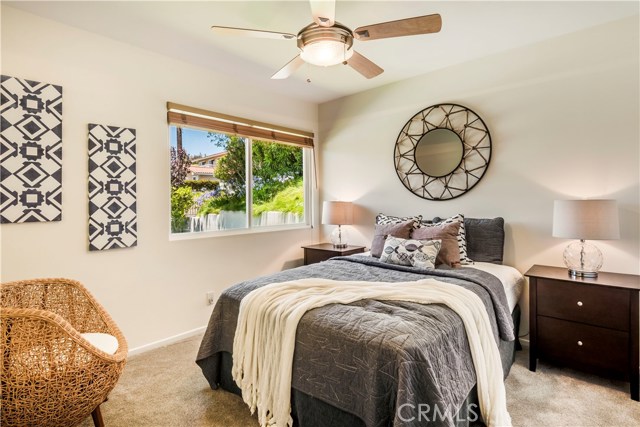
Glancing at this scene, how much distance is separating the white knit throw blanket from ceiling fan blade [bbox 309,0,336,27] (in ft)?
4.73

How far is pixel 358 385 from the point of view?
4.73 ft

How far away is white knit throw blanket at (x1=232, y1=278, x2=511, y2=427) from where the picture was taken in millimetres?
1649

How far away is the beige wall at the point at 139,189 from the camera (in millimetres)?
2310

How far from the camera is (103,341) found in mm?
1810

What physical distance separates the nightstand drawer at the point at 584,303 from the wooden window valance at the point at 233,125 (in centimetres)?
289

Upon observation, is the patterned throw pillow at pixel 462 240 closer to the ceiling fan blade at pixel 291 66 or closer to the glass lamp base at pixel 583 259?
the glass lamp base at pixel 583 259

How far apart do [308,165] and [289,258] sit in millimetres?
1240

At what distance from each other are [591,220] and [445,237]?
0.94m

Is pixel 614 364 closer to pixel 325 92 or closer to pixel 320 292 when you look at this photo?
pixel 320 292

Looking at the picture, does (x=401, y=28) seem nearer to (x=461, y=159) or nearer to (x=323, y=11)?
(x=323, y=11)

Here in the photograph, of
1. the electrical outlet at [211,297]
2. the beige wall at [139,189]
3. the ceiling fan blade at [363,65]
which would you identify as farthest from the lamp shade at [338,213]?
the ceiling fan blade at [363,65]

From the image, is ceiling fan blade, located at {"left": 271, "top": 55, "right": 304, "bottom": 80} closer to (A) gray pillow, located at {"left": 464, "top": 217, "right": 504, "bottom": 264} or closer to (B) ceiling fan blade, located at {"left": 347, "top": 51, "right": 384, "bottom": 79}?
(B) ceiling fan blade, located at {"left": 347, "top": 51, "right": 384, "bottom": 79}

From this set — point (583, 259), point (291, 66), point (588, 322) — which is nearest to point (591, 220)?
point (583, 259)

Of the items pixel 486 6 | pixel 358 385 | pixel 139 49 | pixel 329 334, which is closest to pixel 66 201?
pixel 139 49
